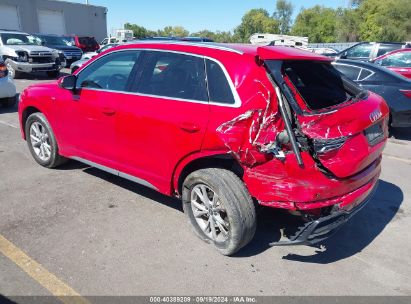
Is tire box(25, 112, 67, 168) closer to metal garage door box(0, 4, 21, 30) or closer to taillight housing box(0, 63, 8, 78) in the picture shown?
taillight housing box(0, 63, 8, 78)

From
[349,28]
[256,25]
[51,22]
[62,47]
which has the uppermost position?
[256,25]

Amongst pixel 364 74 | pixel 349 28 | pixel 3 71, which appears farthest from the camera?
pixel 349 28

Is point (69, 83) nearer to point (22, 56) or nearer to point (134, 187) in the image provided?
point (134, 187)

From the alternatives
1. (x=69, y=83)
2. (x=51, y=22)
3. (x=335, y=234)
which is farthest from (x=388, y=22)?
(x=69, y=83)

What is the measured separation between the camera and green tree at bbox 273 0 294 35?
405 ft

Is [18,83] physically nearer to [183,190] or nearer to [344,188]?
[183,190]

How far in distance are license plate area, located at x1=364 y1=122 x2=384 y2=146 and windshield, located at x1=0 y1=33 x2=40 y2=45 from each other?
1558cm

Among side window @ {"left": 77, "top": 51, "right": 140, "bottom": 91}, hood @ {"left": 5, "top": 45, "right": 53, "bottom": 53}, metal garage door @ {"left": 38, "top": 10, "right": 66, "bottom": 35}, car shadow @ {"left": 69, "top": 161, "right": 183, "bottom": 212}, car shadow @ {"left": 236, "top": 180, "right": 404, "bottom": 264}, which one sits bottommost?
car shadow @ {"left": 236, "top": 180, "right": 404, "bottom": 264}

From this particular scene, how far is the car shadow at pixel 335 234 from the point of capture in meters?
3.46

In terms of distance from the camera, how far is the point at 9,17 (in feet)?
116

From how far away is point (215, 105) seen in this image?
3209mm

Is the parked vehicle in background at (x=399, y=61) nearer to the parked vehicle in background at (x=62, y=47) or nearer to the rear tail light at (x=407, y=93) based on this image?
the rear tail light at (x=407, y=93)

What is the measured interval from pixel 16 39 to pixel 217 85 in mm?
15169

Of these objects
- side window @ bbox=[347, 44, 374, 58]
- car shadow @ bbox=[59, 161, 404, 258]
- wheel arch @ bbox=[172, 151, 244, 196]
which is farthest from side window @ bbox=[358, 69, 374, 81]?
side window @ bbox=[347, 44, 374, 58]
